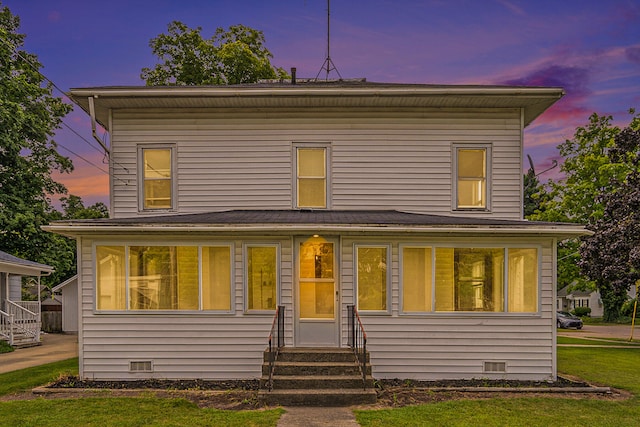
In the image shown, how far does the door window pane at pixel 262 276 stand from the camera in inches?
336

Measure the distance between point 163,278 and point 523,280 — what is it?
24.2 ft

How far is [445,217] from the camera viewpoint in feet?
30.0

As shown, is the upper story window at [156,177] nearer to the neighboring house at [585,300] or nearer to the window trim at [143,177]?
the window trim at [143,177]

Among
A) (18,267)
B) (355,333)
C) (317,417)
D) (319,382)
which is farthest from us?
(18,267)

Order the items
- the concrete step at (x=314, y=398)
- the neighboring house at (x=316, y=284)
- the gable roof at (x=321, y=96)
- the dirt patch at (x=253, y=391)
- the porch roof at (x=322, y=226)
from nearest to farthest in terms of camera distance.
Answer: the concrete step at (x=314, y=398) → the dirt patch at (x=253, y=391) → the porch roof at (x=322, y=226) → the neighboring house at (x=316, y=284) → the gable roof at (x=321, y=96)

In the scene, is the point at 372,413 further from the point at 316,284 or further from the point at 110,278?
the point at 110,278

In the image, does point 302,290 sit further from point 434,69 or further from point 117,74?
point 117,74

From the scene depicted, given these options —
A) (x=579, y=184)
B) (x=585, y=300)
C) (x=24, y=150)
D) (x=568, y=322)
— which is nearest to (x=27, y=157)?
(x=24, y=150)

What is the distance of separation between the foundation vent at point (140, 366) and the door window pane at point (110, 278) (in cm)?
111

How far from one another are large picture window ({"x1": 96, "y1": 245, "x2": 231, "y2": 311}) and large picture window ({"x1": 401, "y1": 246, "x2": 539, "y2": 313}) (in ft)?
12.5

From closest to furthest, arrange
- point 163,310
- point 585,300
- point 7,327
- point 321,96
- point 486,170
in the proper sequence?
point 163,310, point 321,96, point 486,170, point 7,327, point 585,300

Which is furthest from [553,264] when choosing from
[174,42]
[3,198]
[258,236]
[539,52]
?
[174,42]

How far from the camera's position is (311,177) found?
9.75 metres

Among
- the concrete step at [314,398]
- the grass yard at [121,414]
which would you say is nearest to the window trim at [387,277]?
the concrete step at [314,398]
